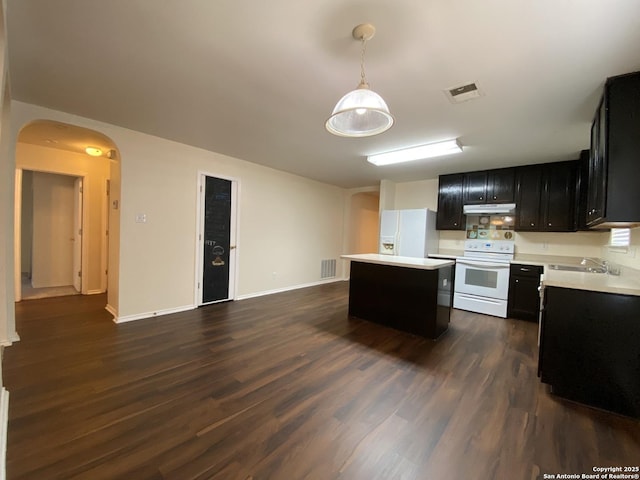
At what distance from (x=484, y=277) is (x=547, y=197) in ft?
5.32

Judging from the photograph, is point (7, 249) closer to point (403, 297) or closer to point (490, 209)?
point (403, 297)

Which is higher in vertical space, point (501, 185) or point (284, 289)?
point (501, 185)

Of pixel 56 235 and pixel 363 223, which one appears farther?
pixel 363 223

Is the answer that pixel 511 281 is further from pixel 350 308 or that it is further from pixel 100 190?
pixel 100 190

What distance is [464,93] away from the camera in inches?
88.9

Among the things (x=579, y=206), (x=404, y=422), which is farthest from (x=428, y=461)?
(x=579, y=206)

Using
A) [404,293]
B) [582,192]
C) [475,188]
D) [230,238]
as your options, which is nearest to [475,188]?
[475,188]

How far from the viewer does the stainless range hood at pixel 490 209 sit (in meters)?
4.44

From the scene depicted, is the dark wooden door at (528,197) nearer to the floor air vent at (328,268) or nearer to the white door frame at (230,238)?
the floor air vent at (328,268)

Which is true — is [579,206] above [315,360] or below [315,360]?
above

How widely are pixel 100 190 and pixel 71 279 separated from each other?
6.49ft

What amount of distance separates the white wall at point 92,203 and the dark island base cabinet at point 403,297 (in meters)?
4.77

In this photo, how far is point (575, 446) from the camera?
63.8 inches

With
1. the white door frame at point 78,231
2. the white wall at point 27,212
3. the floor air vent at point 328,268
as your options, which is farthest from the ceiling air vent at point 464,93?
the white wall at point 27,212
